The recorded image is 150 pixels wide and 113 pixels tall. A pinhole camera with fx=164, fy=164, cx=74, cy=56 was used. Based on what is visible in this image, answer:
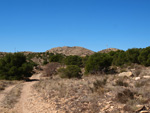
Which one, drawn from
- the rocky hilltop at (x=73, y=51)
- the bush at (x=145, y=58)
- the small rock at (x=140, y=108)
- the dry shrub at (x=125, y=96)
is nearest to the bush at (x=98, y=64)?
the bush at (x=145, y=58)

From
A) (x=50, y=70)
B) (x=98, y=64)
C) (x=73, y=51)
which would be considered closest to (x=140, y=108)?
(x=98, y=64)

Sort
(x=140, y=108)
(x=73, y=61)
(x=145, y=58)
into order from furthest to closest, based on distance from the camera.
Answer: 1. (x=73, y=61)
2. (x=145, y=58)
3. (x=140, y=108)

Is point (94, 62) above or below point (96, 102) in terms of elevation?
above

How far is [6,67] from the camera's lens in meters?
28.2

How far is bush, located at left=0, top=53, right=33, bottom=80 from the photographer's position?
27.9 m

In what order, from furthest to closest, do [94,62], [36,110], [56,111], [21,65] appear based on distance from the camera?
[21,65] → [94,62] → [36,110] → [56,111]

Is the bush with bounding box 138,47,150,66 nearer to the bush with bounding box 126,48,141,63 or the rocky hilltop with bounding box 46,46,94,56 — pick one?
the bush with bounding box 126,48,141,63

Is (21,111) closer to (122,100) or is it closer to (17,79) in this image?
(122,100)

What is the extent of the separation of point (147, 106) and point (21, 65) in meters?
25.9

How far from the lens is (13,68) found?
1093 inches

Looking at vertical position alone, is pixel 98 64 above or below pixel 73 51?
below

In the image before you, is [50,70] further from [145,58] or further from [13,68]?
[145,58]

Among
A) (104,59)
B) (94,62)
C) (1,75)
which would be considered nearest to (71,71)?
(94,62)

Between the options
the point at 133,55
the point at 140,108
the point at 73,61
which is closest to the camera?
the point at 140,108
